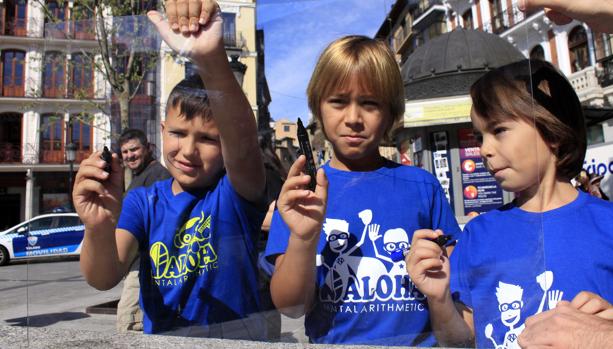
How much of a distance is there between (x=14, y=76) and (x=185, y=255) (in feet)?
3.16

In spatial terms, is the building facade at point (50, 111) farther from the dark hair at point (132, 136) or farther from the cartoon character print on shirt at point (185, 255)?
the cartoon character print on shirt at point (185, 255)

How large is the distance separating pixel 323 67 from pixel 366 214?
271 millimetres

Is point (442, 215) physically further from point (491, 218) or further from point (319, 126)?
point (319, 126)

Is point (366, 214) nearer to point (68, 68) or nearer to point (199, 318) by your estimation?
point (199, 318)

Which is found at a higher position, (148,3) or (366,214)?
(148,3)

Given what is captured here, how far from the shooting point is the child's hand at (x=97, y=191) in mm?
677

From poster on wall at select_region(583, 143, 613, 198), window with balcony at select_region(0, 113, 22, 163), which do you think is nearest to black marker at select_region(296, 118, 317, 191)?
window with balcony at select_region(0, 113, 22, 163)

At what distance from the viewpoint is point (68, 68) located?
2.67 ft

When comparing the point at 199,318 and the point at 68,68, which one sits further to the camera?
the point at 68,68

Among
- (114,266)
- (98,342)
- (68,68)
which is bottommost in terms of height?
(98,342)

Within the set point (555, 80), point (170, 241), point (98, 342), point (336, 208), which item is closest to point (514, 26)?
point (555, 80)

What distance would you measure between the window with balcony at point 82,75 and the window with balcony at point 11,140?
0.99ft

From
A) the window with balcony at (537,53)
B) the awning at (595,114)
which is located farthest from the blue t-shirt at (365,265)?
the awning at (595,114)

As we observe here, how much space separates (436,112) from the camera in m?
0.74
